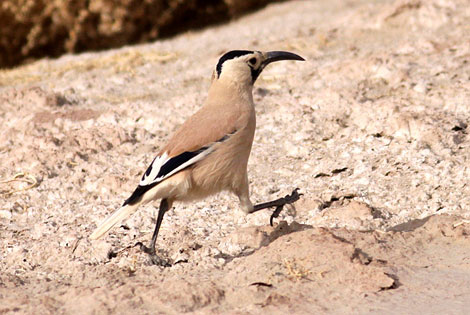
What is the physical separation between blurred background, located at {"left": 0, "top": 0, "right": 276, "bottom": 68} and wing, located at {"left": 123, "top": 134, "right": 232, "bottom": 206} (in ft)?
20.9

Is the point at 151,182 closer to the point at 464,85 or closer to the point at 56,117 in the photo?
the point at 56,117

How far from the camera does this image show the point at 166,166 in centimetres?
436

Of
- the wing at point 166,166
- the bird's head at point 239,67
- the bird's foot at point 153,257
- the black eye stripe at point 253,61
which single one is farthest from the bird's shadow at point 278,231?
the black eye stripe at point 253,61

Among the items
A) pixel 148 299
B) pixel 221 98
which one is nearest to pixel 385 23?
pixel 221 98

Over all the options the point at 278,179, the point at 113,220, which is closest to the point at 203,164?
the point at 113,220

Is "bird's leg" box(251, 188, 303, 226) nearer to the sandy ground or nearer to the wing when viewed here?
the sandy ground

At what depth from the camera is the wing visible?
14.2 ft

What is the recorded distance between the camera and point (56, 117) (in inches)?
265

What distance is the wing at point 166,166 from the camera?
4316 mm

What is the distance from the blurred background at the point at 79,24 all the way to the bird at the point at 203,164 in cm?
615

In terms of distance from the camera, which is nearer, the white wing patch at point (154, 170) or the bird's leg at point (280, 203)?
the white wing patch at point (154, 170)

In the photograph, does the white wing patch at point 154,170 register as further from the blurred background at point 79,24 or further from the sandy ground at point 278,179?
the blurred background at point 79,24

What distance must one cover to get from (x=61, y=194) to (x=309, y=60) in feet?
9.91

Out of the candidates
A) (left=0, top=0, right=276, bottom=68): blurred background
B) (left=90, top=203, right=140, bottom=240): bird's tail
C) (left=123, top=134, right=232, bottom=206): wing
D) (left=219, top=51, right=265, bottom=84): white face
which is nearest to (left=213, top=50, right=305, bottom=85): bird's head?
(left=219, top=51, right=265, bottom=84): white face
